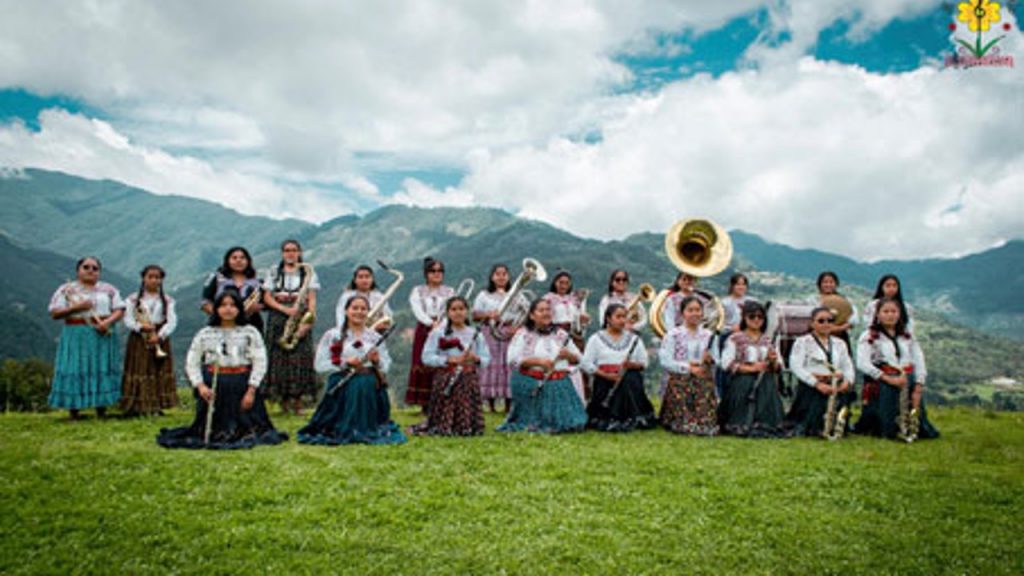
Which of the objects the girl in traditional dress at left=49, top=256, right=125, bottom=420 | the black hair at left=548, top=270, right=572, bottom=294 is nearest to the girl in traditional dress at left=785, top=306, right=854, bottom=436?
the black hair at left=548, top=270, right=572, bottom=294

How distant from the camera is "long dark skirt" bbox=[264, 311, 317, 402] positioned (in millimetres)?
9984

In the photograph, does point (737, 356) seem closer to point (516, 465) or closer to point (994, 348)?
point (516, 465)

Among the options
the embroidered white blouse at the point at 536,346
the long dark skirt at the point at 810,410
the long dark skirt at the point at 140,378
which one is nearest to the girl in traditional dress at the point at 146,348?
the long dark skirt at the point at 140,378

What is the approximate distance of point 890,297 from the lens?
9.70 meters

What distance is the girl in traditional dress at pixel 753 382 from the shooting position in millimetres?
9344

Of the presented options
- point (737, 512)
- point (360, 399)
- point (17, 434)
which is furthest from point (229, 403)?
point (737, 512)

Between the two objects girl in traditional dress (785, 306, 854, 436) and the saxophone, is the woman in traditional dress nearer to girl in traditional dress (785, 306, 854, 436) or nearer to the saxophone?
the saxophone

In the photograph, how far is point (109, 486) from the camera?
562 cm

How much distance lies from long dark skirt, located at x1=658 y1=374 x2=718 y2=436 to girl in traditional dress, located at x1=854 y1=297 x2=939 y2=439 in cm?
229

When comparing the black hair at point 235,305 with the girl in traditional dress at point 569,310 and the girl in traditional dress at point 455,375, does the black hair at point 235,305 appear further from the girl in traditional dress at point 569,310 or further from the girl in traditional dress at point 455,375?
the girl in traditional dress at point 569,310

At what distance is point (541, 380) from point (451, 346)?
140 cm

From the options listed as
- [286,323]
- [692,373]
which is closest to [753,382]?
[692,373]

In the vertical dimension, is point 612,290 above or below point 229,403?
above

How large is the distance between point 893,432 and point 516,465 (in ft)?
19.8
